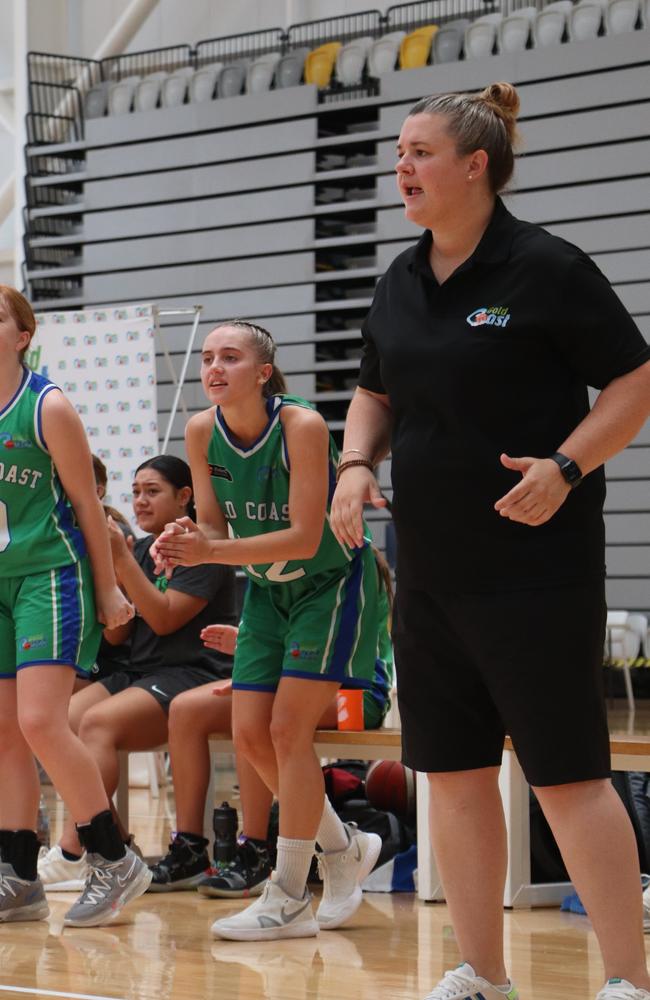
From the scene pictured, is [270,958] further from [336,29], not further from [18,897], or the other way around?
[336,29]

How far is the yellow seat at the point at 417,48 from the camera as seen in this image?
9.56 m

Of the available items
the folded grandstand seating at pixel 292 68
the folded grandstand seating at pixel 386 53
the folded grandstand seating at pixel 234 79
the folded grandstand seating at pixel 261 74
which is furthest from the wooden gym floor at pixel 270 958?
the folded grandstand seating at pixel 234 79

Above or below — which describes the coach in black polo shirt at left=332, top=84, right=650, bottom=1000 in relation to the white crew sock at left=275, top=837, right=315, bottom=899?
above

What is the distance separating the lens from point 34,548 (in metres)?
2.90

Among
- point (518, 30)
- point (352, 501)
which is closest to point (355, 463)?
point (352, 501)

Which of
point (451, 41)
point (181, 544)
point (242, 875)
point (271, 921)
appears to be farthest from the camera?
point (451, 41)

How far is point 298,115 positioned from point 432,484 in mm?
8776

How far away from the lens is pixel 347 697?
3527 mm

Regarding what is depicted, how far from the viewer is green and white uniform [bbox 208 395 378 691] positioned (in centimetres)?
295

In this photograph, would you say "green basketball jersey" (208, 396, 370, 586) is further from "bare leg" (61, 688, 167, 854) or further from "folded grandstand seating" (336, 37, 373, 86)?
"folded grandstand seating" (336, 37, 373, 86)

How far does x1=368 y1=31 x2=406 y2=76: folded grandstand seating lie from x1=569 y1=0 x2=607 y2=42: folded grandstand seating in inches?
53.8

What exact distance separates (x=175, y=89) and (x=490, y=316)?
9508 millimetres

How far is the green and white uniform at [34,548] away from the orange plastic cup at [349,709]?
0.85 meters

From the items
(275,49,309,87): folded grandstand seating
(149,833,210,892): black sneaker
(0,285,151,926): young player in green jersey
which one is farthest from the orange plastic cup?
(275,49,309,87): folded grandstand seating
